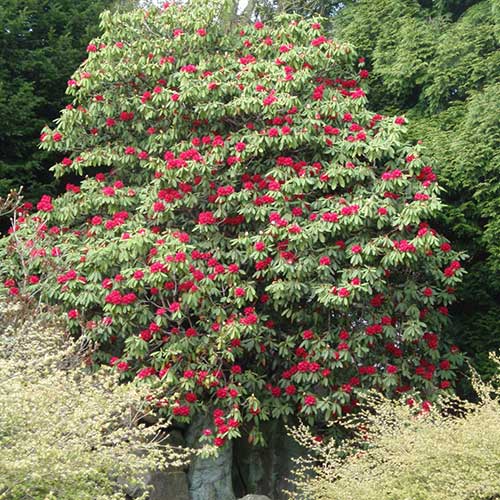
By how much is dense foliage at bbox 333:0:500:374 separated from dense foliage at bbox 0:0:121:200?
379 cm

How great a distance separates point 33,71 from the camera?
389 inches

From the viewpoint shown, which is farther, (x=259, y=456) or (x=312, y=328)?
(x=259, y=456)

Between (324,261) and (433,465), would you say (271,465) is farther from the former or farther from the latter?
(433,465)

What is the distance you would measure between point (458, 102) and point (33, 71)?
18.1 feet

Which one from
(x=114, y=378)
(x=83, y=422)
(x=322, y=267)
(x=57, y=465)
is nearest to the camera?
(x=57, y=465)

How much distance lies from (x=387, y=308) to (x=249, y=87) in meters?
2.48

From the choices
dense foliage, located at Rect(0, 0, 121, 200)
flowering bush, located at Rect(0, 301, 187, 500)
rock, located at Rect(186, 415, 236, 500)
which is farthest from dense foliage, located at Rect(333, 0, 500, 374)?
flowering bush, located at Rect(0, 301, 187, 500)

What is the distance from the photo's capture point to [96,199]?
7.38 meters

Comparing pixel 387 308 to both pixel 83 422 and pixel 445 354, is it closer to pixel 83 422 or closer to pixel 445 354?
pixel 445 354

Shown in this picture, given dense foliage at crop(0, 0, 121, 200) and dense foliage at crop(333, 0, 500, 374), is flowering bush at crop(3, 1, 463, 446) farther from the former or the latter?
dense foliage at crop(0, 0, 121, 200)

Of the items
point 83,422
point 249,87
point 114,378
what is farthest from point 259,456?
point 249,87

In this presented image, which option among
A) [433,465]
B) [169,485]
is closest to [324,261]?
[433,465]

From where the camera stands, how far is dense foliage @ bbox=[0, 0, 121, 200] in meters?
9.34

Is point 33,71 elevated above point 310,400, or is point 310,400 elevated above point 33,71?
point 33,71
